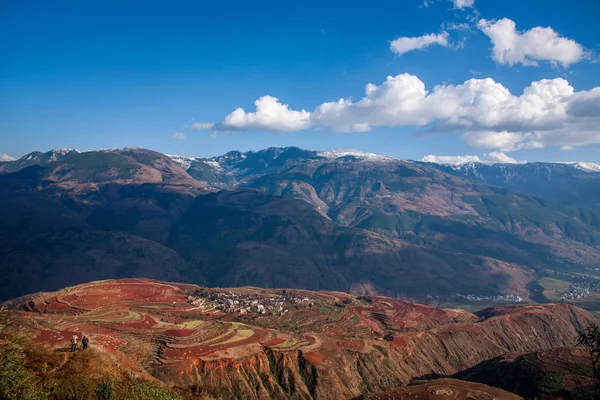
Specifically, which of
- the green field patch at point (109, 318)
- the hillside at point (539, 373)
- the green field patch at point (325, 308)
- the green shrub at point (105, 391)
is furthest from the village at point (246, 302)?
the green shrub at point (105, 391)

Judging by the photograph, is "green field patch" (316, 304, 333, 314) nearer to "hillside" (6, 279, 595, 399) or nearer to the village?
"hillside" (6, 279, 595, 399)

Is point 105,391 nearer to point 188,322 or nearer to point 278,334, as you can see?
point 278,334

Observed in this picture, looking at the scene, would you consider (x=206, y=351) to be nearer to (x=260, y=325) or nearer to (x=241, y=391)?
(x=241, y=391)

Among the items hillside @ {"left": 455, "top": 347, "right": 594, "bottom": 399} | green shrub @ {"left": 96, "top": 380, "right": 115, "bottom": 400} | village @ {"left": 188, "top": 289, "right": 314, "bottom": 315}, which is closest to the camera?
green shrub @ {"left": 96, "top": 380, "right": 115, "bottom": 400}

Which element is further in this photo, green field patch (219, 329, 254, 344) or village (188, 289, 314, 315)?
village (188, 289, 314, 315)

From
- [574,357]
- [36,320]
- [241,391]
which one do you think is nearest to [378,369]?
[241,391]

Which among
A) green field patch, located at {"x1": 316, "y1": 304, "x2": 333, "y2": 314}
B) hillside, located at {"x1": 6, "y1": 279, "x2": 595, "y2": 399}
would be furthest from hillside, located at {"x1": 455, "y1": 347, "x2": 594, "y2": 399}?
green field patch, located at {"x1": 316, "y1": 304, "x2": 333, "y2": 314}

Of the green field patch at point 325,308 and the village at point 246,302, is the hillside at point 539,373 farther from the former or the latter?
the village at point 246,302
